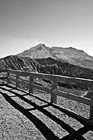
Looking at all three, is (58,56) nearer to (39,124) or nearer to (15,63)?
(15,63)

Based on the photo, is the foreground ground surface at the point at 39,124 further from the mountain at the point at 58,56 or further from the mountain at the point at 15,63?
the mountain at the point at 58,56

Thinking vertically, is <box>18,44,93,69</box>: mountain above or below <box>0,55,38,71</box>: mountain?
above

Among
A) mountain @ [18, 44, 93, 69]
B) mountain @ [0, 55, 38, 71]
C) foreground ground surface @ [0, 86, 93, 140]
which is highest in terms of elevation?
mountain @ [18, 44, 93, 69]

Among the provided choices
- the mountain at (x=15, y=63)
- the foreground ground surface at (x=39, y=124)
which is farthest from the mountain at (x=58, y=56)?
the foreground ground surface at (x=39, y=124)

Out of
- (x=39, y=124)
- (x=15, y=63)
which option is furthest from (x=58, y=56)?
(x=39, y=124)

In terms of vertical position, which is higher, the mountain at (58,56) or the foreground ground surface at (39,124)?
the mountain at (58,56)

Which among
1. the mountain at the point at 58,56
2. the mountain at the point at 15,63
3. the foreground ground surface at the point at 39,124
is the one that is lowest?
the foreground ground surface at the point at 39,124

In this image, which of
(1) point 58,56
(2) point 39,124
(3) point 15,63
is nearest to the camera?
(2) point 39,124

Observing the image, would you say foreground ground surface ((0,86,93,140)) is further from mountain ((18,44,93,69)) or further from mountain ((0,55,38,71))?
mountain ((18,44,93,69))

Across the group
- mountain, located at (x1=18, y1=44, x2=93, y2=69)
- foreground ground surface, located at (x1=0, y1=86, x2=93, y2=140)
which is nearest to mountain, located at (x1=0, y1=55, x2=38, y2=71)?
foreground ground surface, located at (x1=0, y1=86, x2=93, y2=140)

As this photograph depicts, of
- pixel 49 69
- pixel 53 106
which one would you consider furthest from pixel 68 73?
pixel 53 106

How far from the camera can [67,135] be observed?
141 inches

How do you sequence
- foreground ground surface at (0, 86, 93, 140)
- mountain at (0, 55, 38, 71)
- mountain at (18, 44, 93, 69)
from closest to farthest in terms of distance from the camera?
foreground ground surface at (0, 86, 93, 140) → mountain at (0, 55, 38, 71) → mountain at (18, 44, 93, 69)

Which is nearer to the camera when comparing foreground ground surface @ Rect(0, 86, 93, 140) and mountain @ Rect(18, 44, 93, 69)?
foreground ground surface @ Rect(0, 86, 93, 140)
